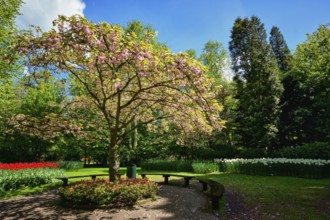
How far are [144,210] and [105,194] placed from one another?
4.80ft

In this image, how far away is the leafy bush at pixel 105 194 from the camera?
8.07 m

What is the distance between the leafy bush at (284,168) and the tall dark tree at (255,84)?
844 centimetres

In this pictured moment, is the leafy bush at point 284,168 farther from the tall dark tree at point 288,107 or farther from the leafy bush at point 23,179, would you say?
the leafy bush at point 23,179

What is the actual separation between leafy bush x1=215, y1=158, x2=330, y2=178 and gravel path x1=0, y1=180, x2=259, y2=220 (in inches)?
248

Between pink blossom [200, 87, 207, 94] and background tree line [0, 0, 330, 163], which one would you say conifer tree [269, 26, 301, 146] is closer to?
background tree line [0, 0, 330, 163]

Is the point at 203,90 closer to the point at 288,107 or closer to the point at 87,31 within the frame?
the point at 87,31

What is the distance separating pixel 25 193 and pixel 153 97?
24.1 ft

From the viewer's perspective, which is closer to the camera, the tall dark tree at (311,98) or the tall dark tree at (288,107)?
the tall dark tree at (311,98)

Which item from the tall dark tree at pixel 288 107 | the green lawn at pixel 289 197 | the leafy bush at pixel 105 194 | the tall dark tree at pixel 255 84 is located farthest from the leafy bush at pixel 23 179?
the tall dark tree at pixel 288 107

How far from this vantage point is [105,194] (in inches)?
320

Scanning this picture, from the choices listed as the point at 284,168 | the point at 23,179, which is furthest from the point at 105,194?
the point at 284,168

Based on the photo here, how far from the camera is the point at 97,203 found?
26.3ft

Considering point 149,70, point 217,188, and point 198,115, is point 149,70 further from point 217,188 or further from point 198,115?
point 217,188

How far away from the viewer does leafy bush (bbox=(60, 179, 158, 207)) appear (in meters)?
8.07
